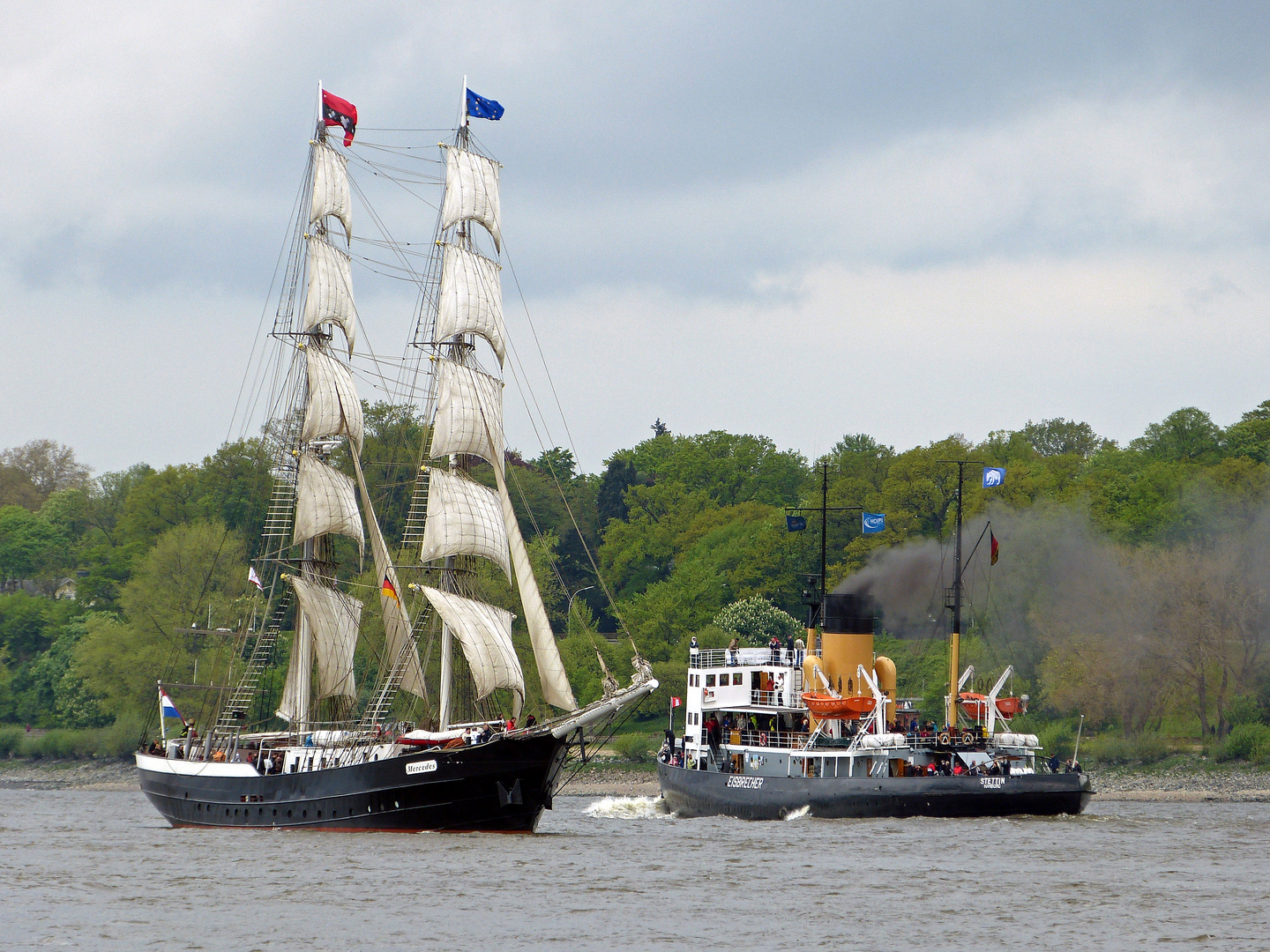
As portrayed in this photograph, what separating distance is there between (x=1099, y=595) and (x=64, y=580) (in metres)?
107

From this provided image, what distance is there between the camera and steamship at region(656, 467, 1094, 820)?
5825 cm

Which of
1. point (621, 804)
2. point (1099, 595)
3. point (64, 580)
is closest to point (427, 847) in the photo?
point (621, 804)

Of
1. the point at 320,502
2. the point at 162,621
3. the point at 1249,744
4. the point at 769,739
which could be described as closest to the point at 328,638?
the point at 320,502

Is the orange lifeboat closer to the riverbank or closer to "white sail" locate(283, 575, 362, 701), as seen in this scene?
the riverbank

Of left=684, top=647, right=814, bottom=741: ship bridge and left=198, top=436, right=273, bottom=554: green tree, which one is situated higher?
left=198, top=436, right=273, bottom=554: green tree

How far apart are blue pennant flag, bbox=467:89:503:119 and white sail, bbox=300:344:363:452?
1187 cm

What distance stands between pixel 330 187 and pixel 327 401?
9696mm

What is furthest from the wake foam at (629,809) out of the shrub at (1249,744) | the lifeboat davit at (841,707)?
the shrub at (1249,744)

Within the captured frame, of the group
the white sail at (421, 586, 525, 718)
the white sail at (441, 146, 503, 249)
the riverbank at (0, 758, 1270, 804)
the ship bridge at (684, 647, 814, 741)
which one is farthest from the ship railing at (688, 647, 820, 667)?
the white sail at (441, 146, 503, 249)

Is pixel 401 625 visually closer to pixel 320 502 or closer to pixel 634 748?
pixel 320 502

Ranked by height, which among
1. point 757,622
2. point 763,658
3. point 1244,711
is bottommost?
point 1244,711

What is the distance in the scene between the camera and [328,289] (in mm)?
68125

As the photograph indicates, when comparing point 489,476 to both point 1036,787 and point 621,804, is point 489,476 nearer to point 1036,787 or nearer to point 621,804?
point 621,804

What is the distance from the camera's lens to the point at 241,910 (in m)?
36.8
